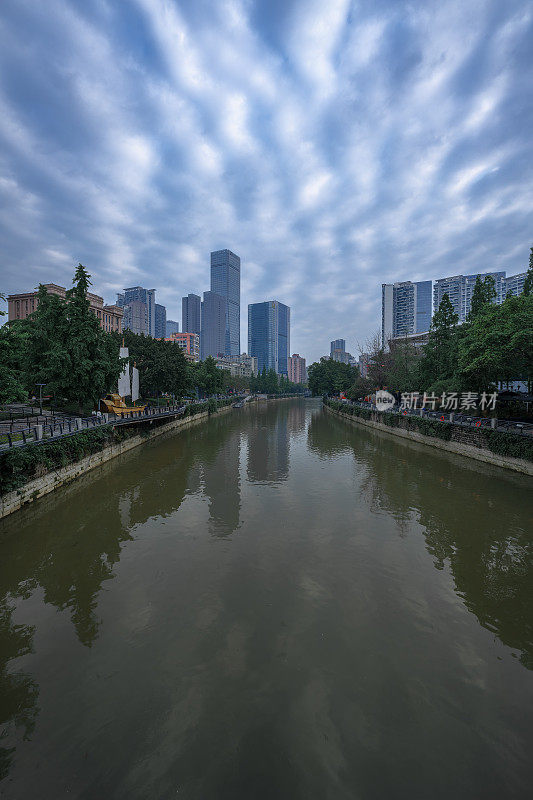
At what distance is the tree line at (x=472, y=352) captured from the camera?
69.7 feet

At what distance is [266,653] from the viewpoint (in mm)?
6527

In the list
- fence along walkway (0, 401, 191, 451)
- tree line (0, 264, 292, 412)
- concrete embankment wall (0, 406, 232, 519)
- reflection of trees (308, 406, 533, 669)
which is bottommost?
reflection of trees (308, 406, 533, 669)

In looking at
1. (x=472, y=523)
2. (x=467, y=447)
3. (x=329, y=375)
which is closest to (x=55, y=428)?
(x=472, y=523)

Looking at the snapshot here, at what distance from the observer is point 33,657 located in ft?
21.4

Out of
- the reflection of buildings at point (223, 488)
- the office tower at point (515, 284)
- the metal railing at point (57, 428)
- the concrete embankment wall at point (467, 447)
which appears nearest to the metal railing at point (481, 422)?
the concrete embankment wall at point (467, 447)

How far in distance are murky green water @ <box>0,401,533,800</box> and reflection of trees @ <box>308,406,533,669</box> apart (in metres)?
0.09

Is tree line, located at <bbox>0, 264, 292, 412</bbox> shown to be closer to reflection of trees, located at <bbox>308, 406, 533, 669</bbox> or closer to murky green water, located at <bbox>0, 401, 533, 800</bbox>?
murky green water, located at <bbox>0, 401, 533, 800</bbox>

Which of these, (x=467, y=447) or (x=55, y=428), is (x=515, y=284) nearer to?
(x=467, y=447)

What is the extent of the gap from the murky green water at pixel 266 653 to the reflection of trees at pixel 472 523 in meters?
0.09

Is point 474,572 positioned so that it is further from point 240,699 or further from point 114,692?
point 114,692

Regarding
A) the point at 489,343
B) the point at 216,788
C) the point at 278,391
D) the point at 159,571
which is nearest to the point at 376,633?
the point at 216,788

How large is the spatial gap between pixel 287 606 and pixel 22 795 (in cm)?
520

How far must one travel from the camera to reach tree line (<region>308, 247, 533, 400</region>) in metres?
21.3

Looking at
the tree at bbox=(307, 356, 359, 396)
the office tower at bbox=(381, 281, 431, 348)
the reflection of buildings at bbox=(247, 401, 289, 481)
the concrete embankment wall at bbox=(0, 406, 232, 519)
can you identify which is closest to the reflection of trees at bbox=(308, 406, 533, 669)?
the reflection of buildings at bbox=(247, 401, 289, 481)
